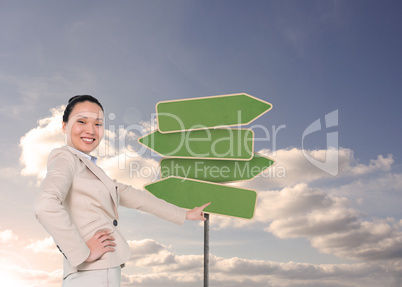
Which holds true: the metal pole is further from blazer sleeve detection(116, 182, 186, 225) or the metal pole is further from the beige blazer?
the beige blazer

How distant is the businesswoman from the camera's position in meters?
1.99

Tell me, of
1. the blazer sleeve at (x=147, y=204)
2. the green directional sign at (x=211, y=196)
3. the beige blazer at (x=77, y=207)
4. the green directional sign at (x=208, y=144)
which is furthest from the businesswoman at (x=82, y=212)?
the green directional sign at (x=208, y=144)

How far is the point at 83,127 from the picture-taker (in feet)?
8.00

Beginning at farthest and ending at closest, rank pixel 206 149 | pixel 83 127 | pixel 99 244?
pixel 206 149 < pixel 83 127 < pixel 99 244

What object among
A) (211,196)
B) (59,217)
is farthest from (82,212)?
(211,196)

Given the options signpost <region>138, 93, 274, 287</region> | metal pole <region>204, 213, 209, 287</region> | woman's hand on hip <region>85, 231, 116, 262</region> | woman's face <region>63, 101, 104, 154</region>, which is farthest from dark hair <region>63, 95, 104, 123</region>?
metal pole <region>204, 213, 209, 287</region>

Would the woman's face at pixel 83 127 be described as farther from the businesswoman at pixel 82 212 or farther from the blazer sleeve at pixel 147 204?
the blazer sleeve at pixel 147 204

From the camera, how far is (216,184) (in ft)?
13.2

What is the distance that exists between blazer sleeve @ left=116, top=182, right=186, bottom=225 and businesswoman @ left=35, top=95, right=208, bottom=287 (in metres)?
0.36

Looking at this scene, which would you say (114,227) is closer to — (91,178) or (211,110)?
(91,178)

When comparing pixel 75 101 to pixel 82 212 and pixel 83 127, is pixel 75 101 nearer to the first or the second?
pixel 83 127

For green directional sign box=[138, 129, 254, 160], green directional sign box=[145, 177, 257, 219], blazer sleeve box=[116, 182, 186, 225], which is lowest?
blazer sleeve box=[116, 182, 186, 225]

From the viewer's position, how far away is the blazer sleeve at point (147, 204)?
2700 millimetres

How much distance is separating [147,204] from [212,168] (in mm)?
1533
